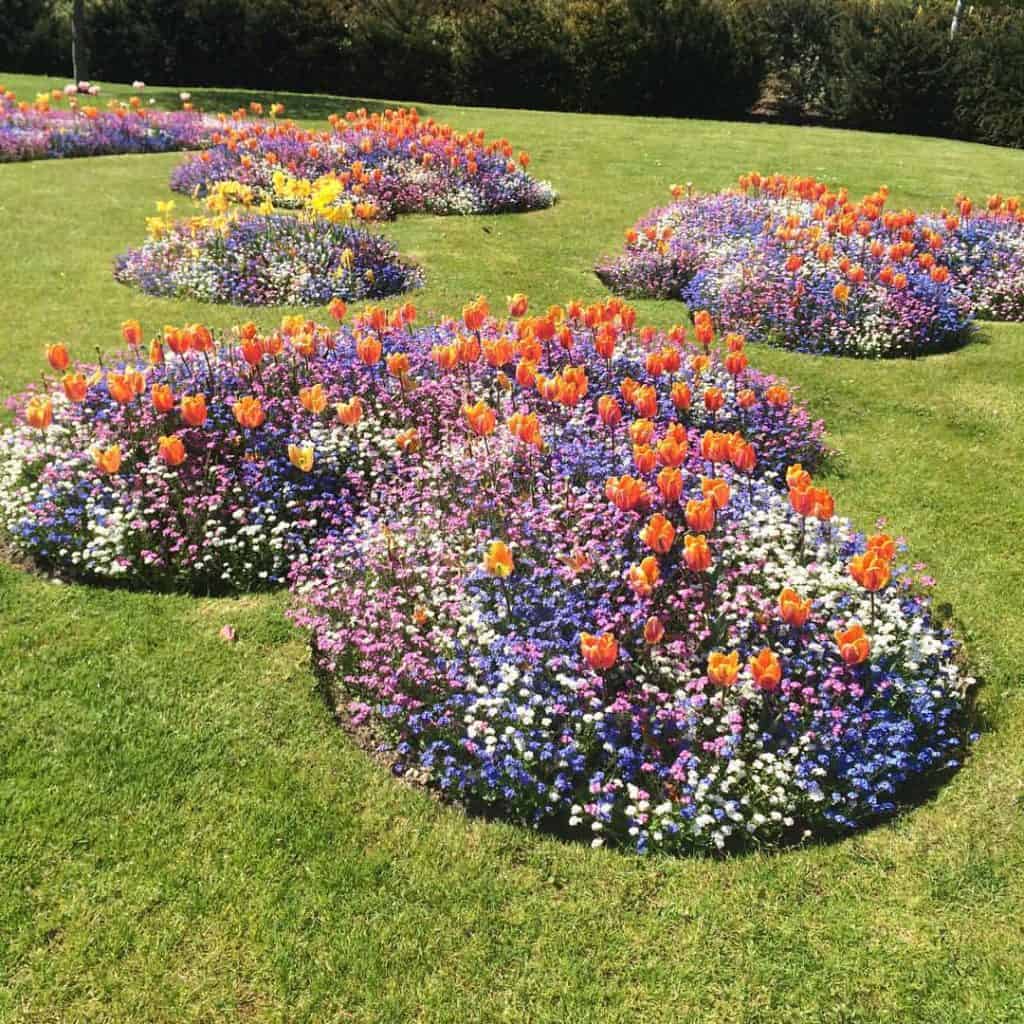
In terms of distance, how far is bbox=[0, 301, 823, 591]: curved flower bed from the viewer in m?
5.87

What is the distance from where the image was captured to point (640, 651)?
187 inches

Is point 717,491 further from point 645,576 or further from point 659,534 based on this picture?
point 645,576

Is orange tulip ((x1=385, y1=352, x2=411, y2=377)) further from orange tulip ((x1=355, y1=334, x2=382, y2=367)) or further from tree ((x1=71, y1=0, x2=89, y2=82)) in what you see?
tree ((x1=71, y1=0, x2=89, y2=82))

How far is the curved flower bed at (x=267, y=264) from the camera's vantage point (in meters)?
10.5

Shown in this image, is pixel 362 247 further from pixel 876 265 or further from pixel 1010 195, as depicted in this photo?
pixel 1010 195

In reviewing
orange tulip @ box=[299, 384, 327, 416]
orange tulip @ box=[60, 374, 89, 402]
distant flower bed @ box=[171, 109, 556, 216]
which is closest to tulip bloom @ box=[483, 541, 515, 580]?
orange tulip @ box=[299, 384, 327, 416]

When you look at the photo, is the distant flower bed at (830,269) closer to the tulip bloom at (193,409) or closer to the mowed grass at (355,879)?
the mowed grass at (355,879)

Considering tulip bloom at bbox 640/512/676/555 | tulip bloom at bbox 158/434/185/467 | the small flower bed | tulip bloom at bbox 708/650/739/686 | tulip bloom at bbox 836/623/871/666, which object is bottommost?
the small flower bed

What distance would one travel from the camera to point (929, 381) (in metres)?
9.25

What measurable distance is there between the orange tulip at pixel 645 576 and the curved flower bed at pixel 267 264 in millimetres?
6876

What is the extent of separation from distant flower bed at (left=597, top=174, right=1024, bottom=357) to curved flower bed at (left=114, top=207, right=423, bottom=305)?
10.0 ft

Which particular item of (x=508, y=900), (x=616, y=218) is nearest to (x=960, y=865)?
(x=508, y=900)

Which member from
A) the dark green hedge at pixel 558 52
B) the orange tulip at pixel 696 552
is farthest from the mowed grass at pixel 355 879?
the dark green hedge at pixel 558 52

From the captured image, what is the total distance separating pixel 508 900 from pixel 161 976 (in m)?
1.39
